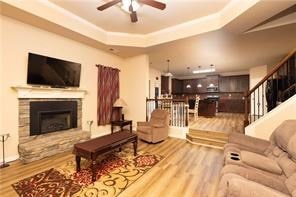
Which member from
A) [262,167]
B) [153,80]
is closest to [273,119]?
[262,167]

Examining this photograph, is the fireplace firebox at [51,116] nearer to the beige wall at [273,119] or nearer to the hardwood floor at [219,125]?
the hardwood floor at [219,125]

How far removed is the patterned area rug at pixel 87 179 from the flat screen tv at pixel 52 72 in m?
1.93

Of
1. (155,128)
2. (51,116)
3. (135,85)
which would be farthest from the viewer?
(135,85)

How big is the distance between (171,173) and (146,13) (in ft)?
10.9

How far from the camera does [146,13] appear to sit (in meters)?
3.51

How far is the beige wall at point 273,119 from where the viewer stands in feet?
8.38

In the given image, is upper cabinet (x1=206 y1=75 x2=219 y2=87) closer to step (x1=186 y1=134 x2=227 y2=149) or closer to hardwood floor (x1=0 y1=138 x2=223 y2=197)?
step (x1=186 y1=134 x2=227 y2=149)

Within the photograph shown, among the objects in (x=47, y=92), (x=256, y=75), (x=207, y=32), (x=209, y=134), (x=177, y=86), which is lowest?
(x=209, y=134)

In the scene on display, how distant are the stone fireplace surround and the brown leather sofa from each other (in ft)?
10.8

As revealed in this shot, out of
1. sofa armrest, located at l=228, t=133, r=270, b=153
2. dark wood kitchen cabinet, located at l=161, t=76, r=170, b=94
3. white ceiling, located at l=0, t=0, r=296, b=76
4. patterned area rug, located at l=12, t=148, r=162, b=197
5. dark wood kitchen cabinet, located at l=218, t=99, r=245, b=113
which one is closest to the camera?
patterned area rug, located at l=12, t=148, r=162, b=197

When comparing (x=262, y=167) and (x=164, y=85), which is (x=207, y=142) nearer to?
(x=262, y=167)

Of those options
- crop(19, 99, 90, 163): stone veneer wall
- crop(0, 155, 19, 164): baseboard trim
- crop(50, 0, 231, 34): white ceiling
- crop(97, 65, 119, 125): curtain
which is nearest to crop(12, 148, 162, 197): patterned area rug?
crop(19, 99, 90, 163): stone veneer wall

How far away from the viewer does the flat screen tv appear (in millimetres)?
3365

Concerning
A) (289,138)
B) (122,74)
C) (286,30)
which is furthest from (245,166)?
(122,74)
